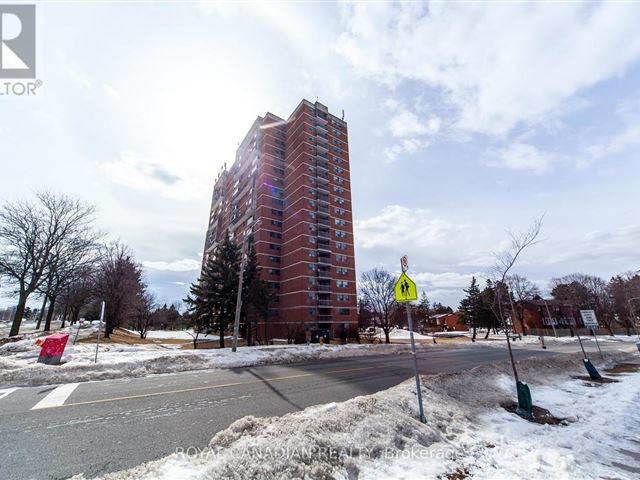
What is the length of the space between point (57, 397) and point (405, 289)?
10031 mm

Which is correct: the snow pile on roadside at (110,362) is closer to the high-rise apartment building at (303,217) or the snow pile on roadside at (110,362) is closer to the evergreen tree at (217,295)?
the evergreen tree at (217,295)

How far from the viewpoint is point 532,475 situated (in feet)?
14.2

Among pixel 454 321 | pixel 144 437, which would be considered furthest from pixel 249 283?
pixel 454 321

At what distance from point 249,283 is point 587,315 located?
2935 centimetres

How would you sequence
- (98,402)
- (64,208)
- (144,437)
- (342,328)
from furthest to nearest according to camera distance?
(342,328) < (64,208) < (98,402) < (144,437)

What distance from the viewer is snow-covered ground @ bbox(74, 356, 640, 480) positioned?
3928mm

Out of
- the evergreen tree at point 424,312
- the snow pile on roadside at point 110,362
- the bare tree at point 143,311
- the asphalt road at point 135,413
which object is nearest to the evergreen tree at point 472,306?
the evergreen tree at point 424,312

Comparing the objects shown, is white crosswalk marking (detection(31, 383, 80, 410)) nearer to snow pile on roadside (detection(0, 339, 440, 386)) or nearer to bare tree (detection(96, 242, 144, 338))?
snow pile on roadside (detection(0, 339, 440, 386))

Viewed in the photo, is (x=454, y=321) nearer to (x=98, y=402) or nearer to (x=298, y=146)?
(x=298, y=146)

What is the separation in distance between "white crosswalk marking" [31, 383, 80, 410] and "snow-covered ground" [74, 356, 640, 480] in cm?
489

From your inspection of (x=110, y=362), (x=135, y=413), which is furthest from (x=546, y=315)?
(x=135, y=413)

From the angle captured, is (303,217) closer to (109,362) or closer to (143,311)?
(143,311)

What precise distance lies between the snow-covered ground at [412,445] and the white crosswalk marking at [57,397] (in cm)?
489

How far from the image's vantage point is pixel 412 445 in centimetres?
506
